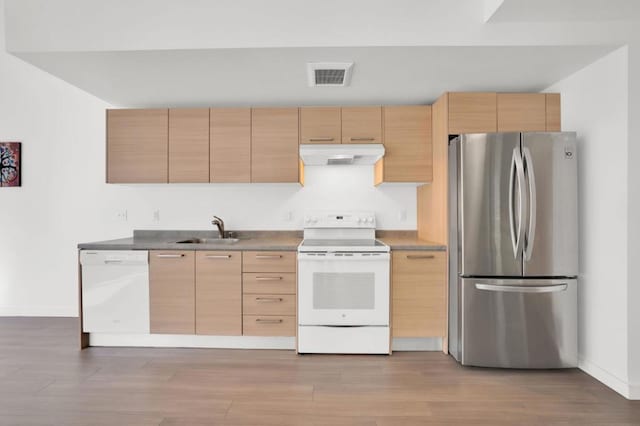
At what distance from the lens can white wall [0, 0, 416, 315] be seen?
3.85 m

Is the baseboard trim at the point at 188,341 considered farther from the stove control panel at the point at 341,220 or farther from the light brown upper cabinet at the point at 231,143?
the light brown upper cabinet at the point at 231,143

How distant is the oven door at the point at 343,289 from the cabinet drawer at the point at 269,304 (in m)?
0.11

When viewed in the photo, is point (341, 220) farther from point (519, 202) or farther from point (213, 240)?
point (519, 202)

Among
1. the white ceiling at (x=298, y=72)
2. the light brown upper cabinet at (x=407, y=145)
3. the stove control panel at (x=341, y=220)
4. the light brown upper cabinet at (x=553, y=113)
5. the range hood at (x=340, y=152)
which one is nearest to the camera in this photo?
the white ceiling at (x=298, y=72)

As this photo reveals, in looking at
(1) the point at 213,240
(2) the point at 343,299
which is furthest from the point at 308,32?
(1) the point at 213,240

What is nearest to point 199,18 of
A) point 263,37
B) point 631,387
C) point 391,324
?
point 263,37

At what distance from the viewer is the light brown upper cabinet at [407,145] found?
3.40 metres

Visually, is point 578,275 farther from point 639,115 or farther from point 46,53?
point 46,53

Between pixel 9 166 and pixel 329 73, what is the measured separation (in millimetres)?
3683

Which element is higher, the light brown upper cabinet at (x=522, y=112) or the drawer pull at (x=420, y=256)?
the light brown upper cabinet at (x=522, y=112)

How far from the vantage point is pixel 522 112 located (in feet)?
9.87

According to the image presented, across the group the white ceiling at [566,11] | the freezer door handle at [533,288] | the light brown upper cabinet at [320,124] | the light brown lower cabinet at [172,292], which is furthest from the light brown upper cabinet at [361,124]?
the light brown lower cabinet at [172,292]

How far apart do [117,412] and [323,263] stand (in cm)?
166

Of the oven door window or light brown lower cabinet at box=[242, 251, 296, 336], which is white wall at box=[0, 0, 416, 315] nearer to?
light brown lower cabinet at box=[242, 251, 296, 336]
